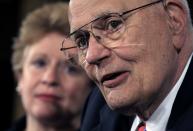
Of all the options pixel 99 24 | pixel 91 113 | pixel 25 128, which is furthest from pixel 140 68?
pixel 25 128

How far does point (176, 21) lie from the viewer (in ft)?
5.33

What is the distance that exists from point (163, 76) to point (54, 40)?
4.34 feet

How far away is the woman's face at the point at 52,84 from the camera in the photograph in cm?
272

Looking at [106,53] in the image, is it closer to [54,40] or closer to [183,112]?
[183,112]

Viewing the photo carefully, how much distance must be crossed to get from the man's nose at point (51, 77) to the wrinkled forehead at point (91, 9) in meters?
1.02

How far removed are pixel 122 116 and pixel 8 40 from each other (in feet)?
8.81

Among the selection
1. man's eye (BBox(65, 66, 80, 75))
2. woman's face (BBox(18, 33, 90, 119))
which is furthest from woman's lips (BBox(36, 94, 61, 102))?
man's eye (BBox(65, 66, 80, 75))

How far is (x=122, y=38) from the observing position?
1.58 meters

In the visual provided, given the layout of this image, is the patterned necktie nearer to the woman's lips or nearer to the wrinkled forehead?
the wrinkled forehead

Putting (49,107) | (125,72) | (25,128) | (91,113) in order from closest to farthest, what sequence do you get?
(125,72) < (91,113) < (49,107) < (25,128)

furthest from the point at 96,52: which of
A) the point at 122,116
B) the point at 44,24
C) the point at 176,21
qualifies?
the point at 44,24

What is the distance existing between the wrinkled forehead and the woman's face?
3.41 feet

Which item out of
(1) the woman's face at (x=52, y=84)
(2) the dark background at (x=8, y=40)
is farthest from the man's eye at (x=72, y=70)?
(2) the dark background at (x=8, y=40)

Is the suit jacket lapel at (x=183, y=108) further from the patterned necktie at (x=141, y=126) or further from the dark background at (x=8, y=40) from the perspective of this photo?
the dark background at (x=8, y=40)
